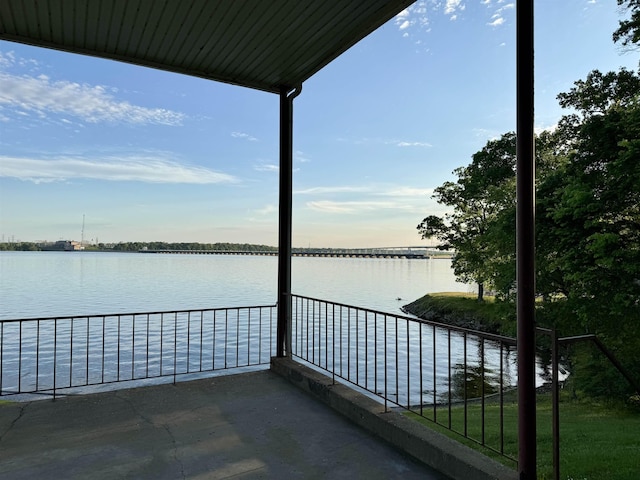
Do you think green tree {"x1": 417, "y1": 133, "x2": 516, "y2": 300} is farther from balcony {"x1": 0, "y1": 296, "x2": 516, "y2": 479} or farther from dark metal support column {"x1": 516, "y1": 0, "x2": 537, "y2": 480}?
dark metal support column {"x1": 516, "y1": 0, "x2": 537, "y2": 480}

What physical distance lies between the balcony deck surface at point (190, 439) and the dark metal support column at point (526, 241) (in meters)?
0.64

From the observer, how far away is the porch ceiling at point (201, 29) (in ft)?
8.71

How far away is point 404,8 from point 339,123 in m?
28.0

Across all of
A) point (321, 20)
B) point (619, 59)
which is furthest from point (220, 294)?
point (321, 20)

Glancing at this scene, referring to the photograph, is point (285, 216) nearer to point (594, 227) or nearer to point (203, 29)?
point (203, 29)

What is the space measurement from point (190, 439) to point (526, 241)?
7.60ft

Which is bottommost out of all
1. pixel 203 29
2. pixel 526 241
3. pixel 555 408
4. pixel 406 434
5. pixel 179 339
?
pixel 179 339

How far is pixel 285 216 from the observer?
4.14 metres

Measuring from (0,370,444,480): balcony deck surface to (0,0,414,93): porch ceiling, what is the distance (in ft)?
9.22

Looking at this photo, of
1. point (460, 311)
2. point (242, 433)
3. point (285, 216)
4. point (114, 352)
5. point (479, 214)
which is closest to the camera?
point (242, 433)

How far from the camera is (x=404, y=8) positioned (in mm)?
2605

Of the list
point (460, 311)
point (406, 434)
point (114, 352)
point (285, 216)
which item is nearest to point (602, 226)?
point (285, 216)

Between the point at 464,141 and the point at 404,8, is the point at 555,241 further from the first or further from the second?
the point at 464,141

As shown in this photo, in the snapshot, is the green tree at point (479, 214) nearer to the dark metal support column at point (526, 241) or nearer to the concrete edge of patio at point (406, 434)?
the concrete edge of patio at point (406, 434)
